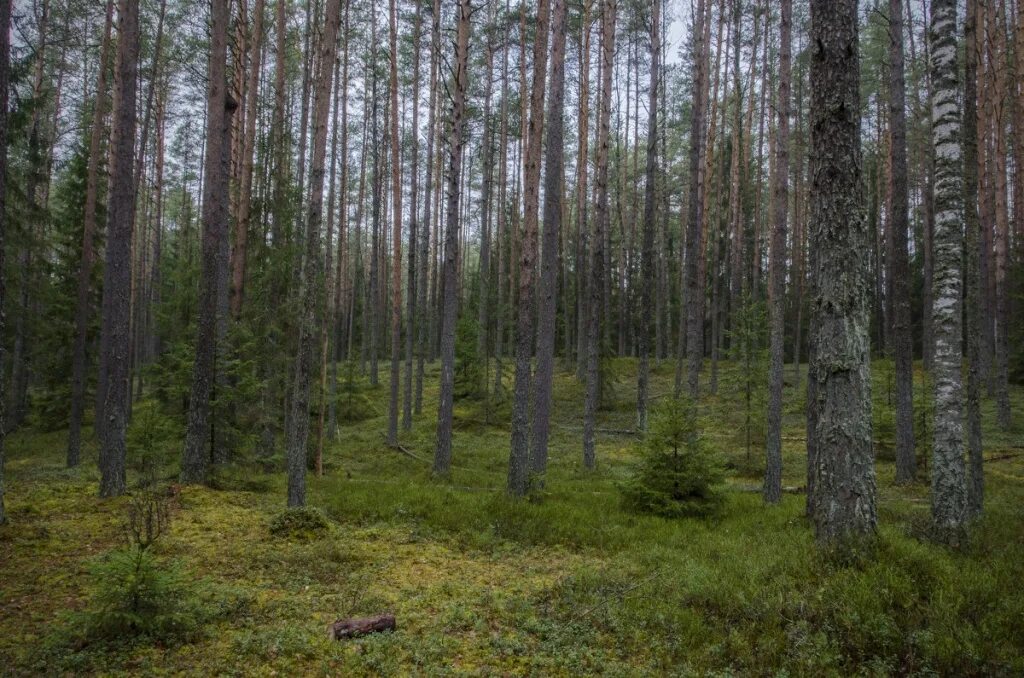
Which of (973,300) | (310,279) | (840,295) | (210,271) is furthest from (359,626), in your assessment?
(973,300)

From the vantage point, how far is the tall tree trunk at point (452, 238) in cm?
1174

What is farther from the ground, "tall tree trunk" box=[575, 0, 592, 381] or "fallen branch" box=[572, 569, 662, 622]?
"tall tree trunk" box=[575, 0, 592, 381]

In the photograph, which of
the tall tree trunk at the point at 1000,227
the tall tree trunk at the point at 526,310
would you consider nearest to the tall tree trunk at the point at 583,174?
the tall tree trunk at the point at 526,310

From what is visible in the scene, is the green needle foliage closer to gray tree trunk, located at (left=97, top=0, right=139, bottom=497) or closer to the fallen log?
the fallen log

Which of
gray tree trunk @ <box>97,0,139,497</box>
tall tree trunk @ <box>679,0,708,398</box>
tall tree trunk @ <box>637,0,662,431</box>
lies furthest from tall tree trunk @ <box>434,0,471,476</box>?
tall tree trunk @ <box>679,0,708,398</box>

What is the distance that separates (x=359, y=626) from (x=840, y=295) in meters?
5.54

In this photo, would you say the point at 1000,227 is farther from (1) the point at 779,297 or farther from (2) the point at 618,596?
(2) the point at 618,596

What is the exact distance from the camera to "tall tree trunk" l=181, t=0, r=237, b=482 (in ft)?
33.8

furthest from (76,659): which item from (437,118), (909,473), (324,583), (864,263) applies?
(437,118)

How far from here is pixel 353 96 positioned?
76.5 feet

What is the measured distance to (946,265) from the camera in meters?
6.43

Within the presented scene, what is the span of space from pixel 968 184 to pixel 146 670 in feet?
36.9

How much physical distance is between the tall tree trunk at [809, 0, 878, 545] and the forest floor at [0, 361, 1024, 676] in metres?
0.53

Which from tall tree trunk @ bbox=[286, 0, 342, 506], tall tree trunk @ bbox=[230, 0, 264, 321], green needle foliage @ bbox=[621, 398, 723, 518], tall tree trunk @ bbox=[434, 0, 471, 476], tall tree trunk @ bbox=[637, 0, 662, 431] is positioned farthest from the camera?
tall tree trunk @ bbox=[637, 0, 662, 431]
